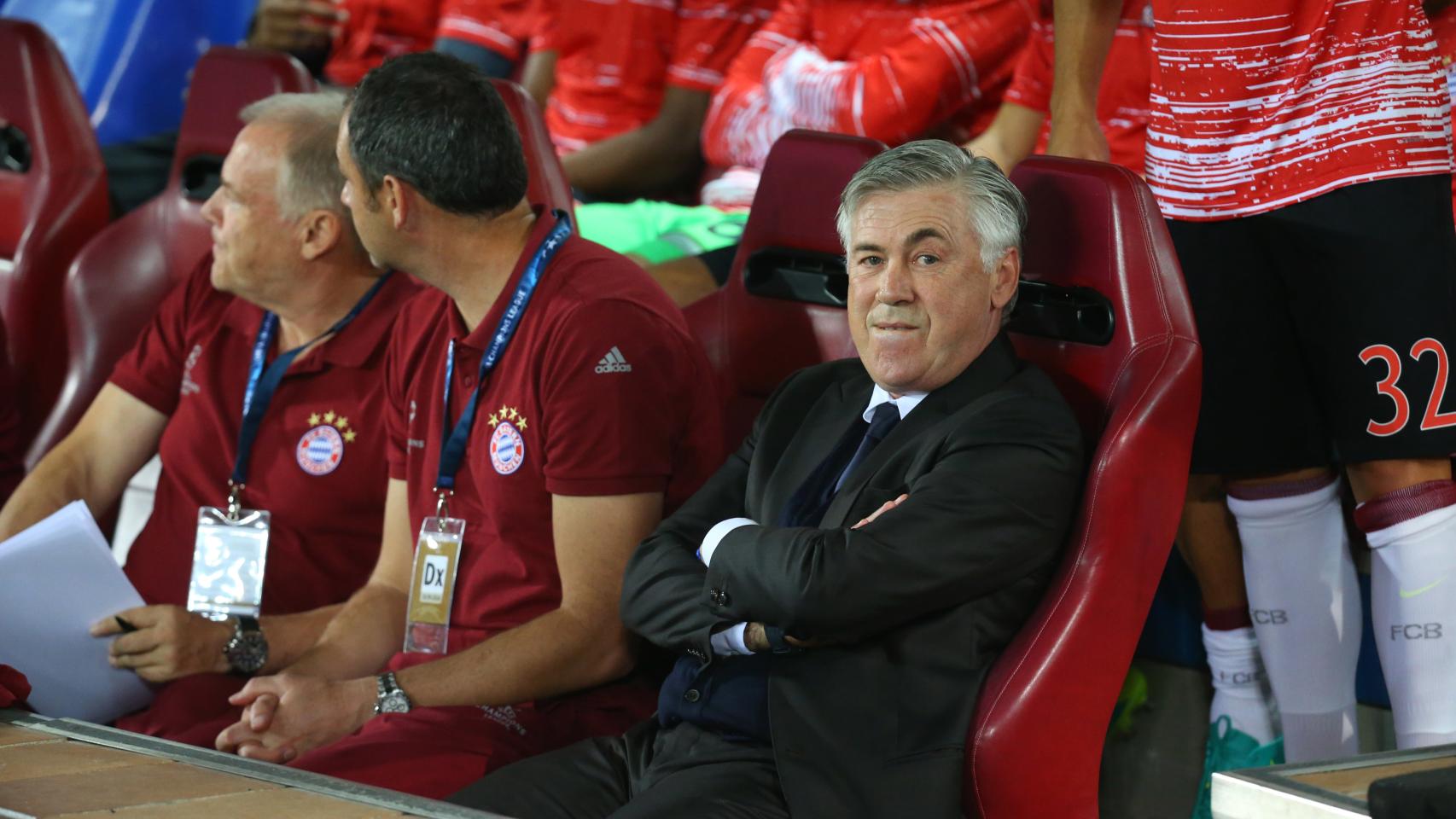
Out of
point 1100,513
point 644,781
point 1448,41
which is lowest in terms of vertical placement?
point 644,781

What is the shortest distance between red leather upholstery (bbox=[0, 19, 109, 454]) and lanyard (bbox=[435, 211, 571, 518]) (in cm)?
167

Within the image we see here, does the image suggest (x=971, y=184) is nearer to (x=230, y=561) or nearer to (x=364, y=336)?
(x=364, y=336)

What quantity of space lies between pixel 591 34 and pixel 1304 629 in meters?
2.59

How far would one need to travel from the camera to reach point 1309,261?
2.15m

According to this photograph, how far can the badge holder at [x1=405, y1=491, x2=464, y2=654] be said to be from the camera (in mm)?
2254

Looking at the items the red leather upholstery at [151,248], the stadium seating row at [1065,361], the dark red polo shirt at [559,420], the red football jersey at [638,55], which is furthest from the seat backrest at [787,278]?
the red football jersey at [638,55]

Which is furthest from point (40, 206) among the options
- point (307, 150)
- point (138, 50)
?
point (307, 150)

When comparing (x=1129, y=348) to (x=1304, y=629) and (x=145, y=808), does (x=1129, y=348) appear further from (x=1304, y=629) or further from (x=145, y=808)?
(x=145, y=808)

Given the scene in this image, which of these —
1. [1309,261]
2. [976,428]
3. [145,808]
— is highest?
[1309,261]

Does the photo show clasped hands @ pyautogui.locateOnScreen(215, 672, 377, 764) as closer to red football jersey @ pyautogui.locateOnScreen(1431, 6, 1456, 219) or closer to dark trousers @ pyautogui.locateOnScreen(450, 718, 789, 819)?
dark trousers @ pyautogui.locateOnScreen(450, 718, 789, 819)

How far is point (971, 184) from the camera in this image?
6.33 feet

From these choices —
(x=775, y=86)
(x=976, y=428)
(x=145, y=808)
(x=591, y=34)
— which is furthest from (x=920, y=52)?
(x=145, y=808)

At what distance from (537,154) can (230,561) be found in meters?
0.79

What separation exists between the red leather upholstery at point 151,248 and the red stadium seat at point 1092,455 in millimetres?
1526
